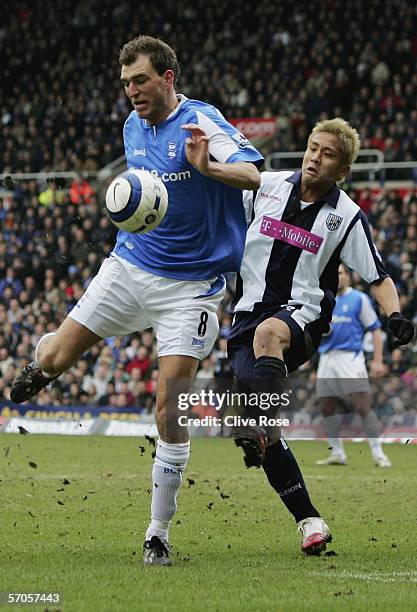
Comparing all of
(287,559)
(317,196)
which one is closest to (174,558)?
(287,559)

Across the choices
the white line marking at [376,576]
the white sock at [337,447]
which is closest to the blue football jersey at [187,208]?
the white line marking at [376,576]

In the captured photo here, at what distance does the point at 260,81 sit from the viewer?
26531mm

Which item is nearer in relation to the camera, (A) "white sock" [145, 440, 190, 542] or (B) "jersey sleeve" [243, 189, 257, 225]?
(A) "white sock" [145, 440, 190, 542]

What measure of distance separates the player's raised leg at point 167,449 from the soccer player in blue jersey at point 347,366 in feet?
23.4

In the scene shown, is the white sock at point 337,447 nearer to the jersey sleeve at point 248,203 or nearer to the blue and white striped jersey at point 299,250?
the blue and white striped jersey at point 299,250

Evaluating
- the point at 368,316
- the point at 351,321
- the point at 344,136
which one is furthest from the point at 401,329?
the point at 351,321

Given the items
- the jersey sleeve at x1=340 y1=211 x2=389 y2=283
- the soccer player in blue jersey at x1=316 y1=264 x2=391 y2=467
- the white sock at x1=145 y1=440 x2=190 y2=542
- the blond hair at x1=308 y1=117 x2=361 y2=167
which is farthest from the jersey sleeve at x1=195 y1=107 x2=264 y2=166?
the soccer player in blue jersey at x1=316 y1=264 x2=391 y2=467

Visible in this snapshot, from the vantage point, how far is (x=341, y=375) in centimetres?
1421

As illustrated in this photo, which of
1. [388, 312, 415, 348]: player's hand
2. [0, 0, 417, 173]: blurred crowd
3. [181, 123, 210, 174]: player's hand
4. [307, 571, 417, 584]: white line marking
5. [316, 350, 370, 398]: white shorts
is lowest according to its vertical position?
[307, 571, 417, 584]: white line marking

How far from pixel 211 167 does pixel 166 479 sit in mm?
1707

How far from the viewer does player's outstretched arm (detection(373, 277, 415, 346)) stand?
20.9ft

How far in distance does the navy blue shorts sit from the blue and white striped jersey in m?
0.05

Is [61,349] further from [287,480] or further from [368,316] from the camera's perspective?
[368,316]

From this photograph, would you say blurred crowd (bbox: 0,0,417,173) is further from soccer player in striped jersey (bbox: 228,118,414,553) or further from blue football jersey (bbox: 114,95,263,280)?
blue football jersey (bbox: 114,95,263,280)
